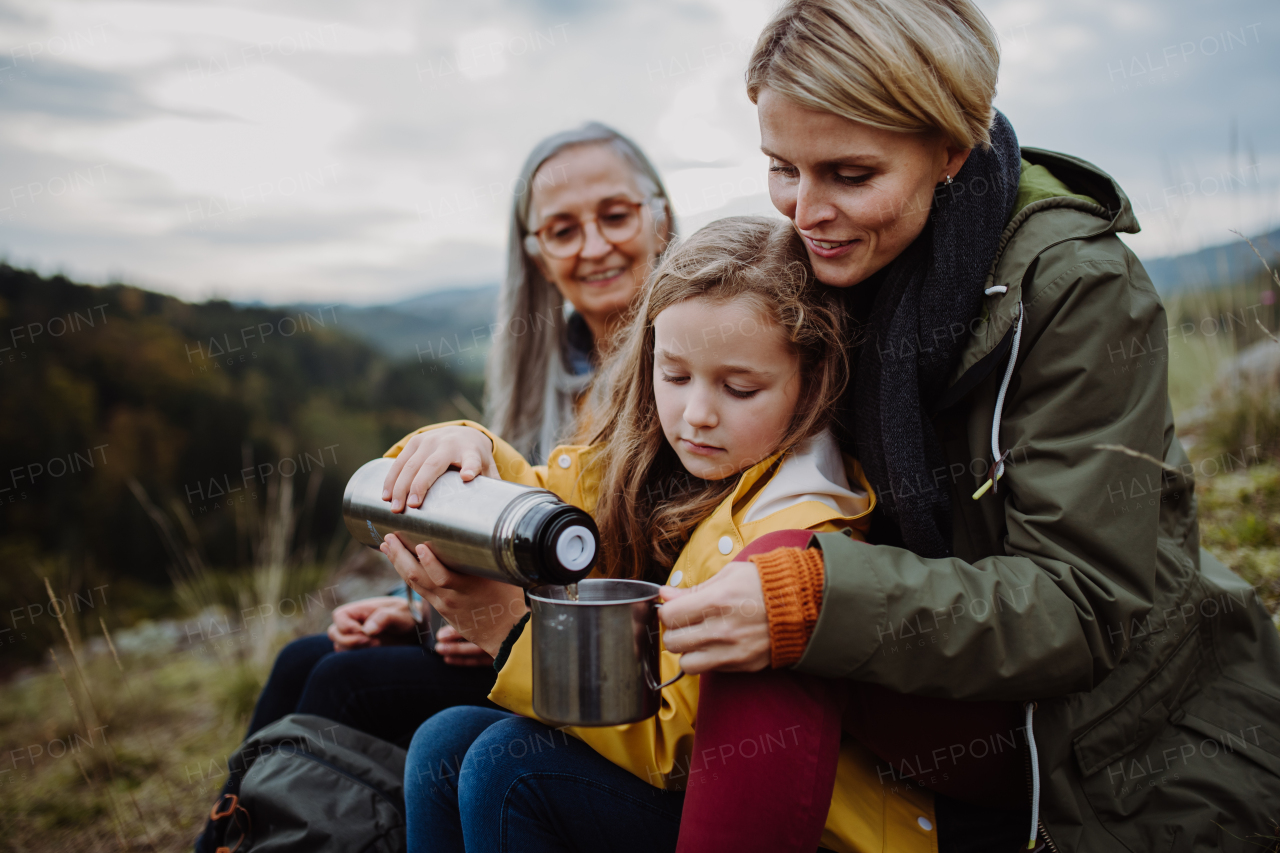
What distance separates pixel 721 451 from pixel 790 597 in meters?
0.62

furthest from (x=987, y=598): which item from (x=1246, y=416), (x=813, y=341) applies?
(x=1246, y=416)

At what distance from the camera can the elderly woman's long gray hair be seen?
3.34m

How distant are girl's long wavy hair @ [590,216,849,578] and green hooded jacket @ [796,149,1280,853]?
337mm

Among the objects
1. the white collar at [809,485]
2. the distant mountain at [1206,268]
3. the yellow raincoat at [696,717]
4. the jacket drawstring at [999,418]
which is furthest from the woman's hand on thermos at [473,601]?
the distant mountain at [1206,268]

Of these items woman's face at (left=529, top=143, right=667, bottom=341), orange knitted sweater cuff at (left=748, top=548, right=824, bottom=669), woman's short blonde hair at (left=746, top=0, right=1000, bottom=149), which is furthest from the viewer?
woman's face at (left=529, top=143, right=667, bottom=341)

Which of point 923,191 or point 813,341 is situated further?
point 813,341

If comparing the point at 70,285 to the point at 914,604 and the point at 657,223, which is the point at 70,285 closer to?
the point at 657,223

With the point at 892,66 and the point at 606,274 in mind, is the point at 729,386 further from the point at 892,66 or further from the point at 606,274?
the point at 606,274

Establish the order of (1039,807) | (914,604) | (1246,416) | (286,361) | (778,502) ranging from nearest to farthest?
1. (914,604)
2. (1039,807)
3. (778,502)
4. (1246,416)
5. (286,361)

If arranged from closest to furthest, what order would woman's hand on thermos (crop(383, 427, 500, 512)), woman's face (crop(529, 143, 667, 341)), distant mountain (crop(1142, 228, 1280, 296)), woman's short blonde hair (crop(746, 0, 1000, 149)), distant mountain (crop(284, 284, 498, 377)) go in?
woman's short blonde hair (crop(746, 0, 1000, 149)) < woman's hand on thermos (crop(383, 427, 500, 512)) < woman's face (crop(529, 143, 667, 341)) < distant mountain (crop(1142, 228, 1280, 296)) < distant mountain (crop(284, 284, 498, 377))

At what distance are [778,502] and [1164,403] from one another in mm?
793

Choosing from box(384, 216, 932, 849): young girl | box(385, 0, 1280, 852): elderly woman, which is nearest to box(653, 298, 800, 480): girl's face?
box(384, 216, 932, 849): young girl

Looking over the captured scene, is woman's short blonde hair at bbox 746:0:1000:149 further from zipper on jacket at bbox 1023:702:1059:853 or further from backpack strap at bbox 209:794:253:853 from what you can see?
backpack strap at bbox 209:794:253:853

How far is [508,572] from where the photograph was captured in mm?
1702
